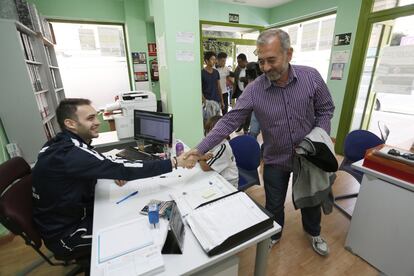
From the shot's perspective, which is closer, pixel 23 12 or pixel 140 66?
pixel 23 12

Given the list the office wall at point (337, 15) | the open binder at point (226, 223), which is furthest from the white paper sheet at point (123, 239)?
the office wall at point (337, 15)

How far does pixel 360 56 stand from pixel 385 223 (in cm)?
270

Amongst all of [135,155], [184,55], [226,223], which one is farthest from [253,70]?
[226,223]

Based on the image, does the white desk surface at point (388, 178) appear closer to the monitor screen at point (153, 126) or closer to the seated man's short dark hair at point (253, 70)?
the monitor screen at point (153, 126)

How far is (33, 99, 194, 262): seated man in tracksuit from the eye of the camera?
3.60 feet

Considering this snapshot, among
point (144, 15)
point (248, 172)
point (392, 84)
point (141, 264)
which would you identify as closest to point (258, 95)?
point (248, 172)

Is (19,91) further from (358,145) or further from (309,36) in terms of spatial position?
(309,36)

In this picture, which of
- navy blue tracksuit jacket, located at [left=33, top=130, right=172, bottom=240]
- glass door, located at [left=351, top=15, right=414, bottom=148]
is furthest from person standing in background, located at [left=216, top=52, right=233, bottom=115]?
navy blue tracksuit jacket, located at [left=33, top=130, right=172, bottom=240]

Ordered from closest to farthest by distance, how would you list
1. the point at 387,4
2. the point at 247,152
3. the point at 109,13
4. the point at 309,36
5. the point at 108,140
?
the point at 247,152 < the point at 108,140 < the point at 387,4 < the point at 109,13 < the point at 309,36

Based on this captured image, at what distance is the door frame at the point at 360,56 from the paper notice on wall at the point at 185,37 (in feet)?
8.21

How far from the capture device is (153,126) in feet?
6.40

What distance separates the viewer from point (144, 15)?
407 cm

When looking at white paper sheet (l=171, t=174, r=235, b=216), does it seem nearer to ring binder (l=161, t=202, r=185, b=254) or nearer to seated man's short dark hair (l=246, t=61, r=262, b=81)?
ring binder (l=161, t=202, r=185, b=254)

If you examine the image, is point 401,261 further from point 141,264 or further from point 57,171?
point 57,171
